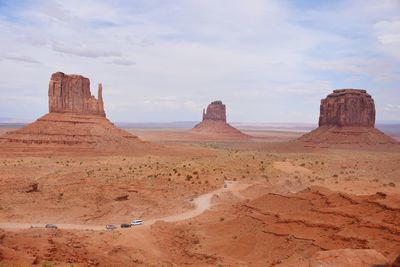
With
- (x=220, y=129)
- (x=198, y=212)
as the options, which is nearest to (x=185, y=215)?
(x=198, y=212)

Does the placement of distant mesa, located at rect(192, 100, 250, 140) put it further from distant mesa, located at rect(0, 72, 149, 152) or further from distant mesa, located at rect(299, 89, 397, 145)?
distant mesa, located at rect(0, 72, 149, 152)

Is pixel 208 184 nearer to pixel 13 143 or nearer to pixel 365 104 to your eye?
pixel 13 143

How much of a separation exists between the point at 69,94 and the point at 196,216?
65567 mm

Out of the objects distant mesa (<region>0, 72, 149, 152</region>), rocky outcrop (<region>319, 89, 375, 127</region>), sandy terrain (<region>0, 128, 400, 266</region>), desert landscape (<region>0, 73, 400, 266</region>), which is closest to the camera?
desert landscape (<region>0, 73, 400, 266</region>)

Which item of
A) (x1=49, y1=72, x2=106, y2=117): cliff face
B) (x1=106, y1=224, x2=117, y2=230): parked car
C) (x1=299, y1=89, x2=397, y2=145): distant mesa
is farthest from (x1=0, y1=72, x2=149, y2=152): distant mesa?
(x1=106, y1=224, x2=117, y2=230): parked car

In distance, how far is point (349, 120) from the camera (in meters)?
106

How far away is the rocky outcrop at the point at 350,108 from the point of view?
106m

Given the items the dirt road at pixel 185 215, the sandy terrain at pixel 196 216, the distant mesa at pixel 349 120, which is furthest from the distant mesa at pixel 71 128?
the distant mesa at pixel 349 120

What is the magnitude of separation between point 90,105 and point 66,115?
6575mm

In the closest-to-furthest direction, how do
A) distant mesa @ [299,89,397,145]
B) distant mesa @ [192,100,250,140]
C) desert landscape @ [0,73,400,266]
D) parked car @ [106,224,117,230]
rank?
desert landscape @ [0,73,400,266]
parked car @ [106,224,117,230]
distant mesa @ [299,89,397,145]
distant mesa @ [192,100,250,140]

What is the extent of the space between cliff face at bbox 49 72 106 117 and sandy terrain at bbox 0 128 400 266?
34.9 metres

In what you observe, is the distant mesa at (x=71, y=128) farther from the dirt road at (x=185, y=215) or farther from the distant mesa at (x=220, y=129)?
the distant mesa at (x=220, y=129)

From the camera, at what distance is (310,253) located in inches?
890

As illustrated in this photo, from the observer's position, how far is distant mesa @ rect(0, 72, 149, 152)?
269 ft
